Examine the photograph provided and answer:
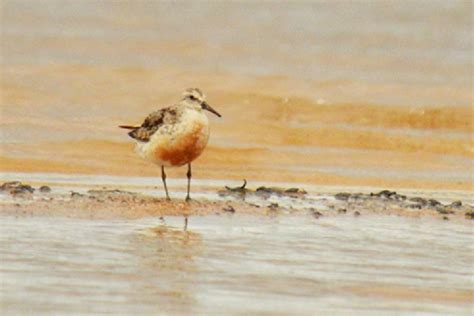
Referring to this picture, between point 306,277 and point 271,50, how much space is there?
16337 millimetres

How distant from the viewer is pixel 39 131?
58.5 ft

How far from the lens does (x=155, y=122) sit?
42.4 feet

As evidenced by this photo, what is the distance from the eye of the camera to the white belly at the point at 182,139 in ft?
41.3

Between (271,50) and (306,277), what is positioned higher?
(271,50)

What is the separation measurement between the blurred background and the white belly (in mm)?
2567

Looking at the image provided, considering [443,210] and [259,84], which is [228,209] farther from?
[259,84]

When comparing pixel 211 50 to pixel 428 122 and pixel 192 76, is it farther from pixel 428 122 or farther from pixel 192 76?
pixel 428 122

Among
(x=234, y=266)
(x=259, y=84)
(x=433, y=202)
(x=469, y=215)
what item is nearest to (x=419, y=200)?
(x=433, y=202)

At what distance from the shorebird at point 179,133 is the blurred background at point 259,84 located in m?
2.44

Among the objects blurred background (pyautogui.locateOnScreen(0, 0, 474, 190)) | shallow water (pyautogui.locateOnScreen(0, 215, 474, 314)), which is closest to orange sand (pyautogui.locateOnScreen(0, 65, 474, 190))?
blurred background (pyautogui.locateOnScreen(0, 0, 474, 190))

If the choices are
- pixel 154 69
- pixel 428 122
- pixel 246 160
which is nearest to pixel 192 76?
Result: pixel 154 69

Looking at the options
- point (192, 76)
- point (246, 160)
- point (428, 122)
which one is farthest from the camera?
point (192, 76)

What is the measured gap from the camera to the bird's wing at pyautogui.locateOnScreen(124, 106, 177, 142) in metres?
12.7

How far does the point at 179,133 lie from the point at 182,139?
0.20 ft
